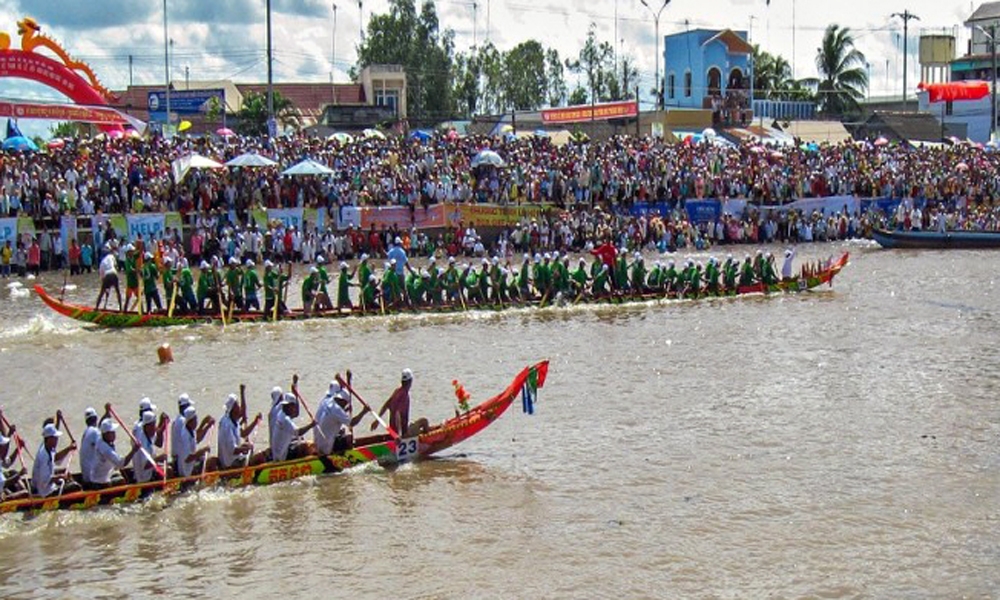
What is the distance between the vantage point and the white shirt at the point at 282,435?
13.1 meters

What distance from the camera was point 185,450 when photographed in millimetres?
12711

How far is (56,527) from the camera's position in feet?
39.7

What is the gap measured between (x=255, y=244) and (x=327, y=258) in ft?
7.83

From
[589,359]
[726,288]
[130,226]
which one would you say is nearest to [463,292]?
[589,359]

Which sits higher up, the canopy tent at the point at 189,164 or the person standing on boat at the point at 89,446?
the canopy tent at the point at 189,164

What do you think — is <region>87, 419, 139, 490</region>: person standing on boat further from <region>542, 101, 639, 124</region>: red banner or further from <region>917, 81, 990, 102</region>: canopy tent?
<region>917, 81, 990, 102</region>: canopy tent

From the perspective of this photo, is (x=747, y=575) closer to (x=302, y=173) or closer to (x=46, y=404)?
(x=46, y=404)

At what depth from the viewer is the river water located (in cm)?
1116

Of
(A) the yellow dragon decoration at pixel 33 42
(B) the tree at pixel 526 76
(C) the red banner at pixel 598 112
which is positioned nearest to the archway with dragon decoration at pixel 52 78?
(A) the yellow dragon decoration at pixel 33 42

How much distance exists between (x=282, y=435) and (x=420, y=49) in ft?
188

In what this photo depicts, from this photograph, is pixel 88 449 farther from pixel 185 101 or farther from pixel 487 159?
pixel 185 101

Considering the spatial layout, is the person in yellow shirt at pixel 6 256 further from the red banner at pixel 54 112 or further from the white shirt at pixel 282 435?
the white shirt at pixel 282 435

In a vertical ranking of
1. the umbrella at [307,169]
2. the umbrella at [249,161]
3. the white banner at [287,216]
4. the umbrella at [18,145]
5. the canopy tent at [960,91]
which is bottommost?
the white banner at [287,216]

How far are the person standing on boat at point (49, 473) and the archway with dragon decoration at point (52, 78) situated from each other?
84.5 ft
